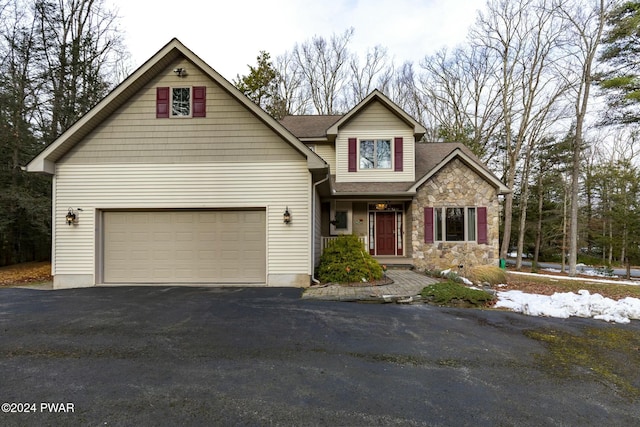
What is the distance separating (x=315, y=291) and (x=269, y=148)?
12.8 ft

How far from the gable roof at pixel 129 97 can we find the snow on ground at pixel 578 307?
5.29m

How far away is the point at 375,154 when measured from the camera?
37.5 feet

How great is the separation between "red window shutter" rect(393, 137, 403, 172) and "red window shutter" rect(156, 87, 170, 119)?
25.6ft

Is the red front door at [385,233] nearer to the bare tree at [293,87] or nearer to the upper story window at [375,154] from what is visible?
the upper story window at [375,154]

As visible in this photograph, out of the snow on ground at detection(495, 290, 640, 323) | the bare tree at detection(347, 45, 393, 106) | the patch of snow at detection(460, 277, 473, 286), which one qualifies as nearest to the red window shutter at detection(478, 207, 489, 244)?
the patch of snow at detection(460, 277, 473, 286)

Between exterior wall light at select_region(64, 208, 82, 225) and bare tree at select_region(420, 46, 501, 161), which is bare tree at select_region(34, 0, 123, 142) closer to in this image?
exterior wall light at select_region(64, 208, 82, 225)

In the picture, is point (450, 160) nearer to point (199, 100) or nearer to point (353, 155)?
point (353, 155)

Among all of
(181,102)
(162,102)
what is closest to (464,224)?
(181,102)

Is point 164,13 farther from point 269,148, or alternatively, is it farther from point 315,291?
point 315,291

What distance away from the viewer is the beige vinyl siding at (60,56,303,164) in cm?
780

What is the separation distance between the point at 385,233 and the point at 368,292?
5.52 meters

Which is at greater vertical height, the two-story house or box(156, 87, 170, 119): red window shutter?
box(156, 87, 170, 119): red window shutter

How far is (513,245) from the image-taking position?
24.6m

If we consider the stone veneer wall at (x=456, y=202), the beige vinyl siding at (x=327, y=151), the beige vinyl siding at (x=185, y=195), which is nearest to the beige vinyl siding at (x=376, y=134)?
the beige vinyl siding at (x=327, y=151)
